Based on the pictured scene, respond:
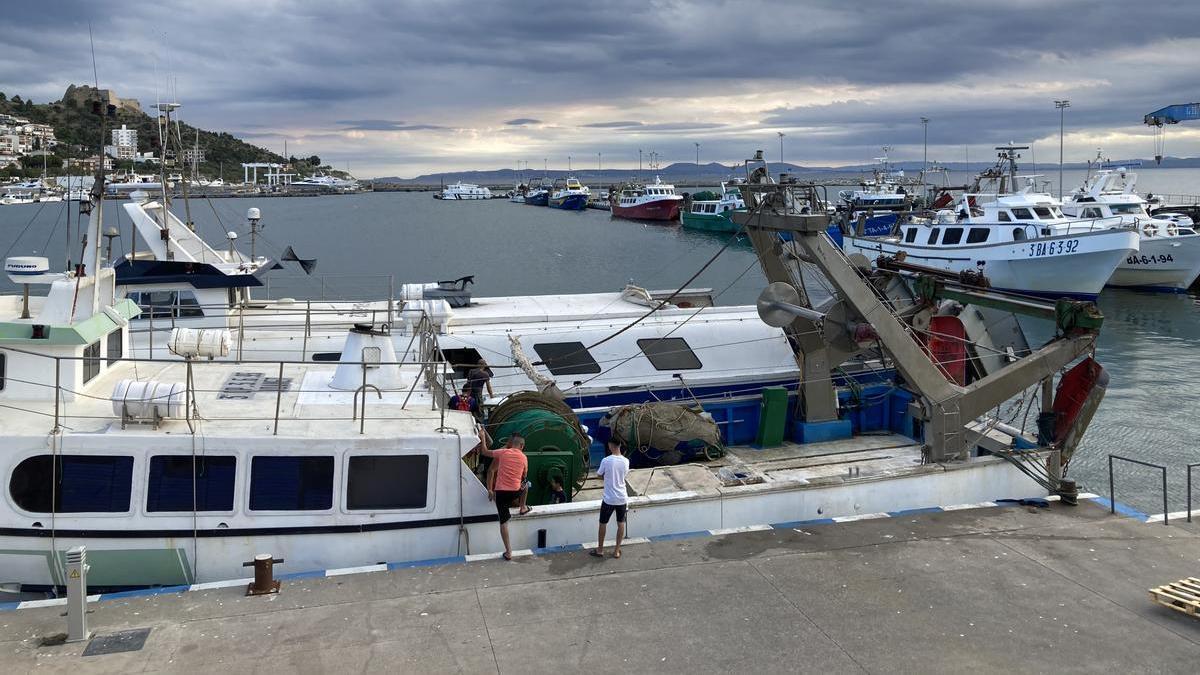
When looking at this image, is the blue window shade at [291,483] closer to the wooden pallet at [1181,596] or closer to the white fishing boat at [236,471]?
the white fishing boat at [236,471]

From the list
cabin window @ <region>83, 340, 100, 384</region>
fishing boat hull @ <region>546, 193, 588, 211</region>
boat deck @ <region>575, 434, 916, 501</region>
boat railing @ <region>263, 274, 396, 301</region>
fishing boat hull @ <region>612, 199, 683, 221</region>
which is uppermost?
fishing boat hull @ <region>546, 193, 588, 211</region>

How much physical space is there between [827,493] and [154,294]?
40.5 ft

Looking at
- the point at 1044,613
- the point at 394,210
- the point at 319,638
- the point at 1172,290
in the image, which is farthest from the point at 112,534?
the point at 394,210

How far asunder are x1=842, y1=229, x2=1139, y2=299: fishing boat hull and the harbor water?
2308mm

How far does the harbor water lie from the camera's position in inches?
854

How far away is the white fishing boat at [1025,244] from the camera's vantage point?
40406mm

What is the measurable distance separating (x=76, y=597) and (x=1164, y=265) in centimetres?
5021

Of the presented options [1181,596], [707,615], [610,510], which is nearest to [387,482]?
[610,510]

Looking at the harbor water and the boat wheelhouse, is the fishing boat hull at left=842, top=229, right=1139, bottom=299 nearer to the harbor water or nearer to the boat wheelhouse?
the harbor water

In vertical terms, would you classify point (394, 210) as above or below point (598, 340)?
above

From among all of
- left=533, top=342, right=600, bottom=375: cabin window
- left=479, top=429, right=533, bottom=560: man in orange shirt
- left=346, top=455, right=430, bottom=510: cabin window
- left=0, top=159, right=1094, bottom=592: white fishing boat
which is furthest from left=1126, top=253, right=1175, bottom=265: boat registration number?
left=346, top=455, right=430, bottom=510: cabin window

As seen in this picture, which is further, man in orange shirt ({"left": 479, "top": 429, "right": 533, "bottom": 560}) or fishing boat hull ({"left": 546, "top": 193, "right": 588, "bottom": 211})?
fishing boat hull ({"left": 546, "top": 193, "right": 588, "bottom": 211})

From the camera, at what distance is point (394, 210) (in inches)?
5832

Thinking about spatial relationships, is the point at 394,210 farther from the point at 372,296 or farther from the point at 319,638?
the point at 319,638
